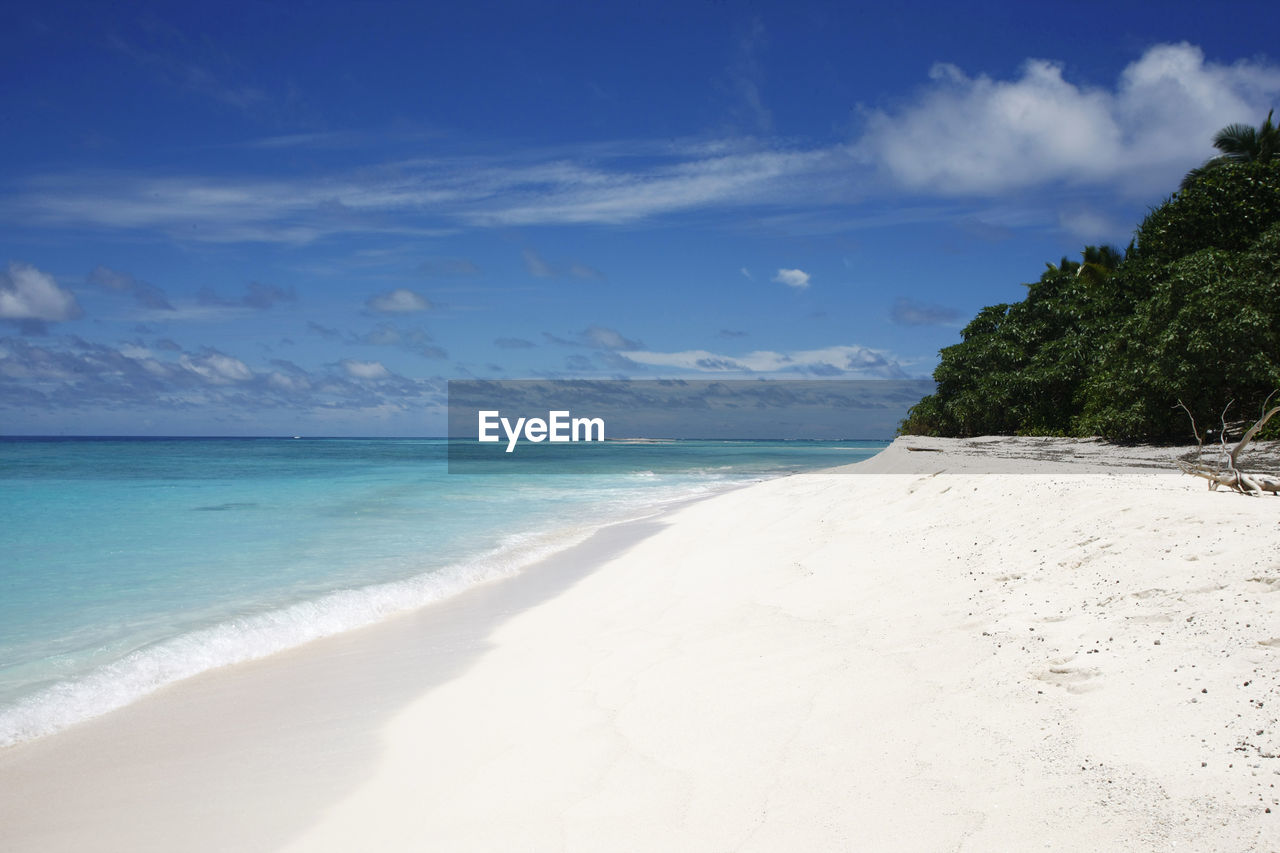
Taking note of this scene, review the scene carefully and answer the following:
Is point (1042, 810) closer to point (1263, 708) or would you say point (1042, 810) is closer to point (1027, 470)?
point (1263, 708)

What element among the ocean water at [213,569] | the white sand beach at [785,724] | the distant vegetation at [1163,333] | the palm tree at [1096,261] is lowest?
the ocean water at [213,569]

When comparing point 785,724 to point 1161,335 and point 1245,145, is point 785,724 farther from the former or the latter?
point 1245,145

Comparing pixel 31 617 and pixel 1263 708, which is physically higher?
pixel 1263 708

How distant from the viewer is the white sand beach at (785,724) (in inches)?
105

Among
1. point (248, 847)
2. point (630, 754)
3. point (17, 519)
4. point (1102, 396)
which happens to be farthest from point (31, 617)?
point (1102, 396)

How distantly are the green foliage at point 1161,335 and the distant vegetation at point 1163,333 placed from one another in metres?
0.03

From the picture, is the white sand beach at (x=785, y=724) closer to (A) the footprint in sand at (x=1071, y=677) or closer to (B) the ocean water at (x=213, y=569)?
(A) the footprint in sand at (x=1071, y=677)

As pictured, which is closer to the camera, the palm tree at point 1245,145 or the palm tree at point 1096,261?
the palm tree at point 1245,145

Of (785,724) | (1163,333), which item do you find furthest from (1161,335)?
(785,724)

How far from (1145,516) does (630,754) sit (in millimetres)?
4531

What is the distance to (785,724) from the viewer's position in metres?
3.52

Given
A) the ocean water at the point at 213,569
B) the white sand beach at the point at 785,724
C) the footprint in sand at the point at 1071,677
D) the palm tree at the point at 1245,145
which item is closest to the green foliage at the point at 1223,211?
the palm tree at the point at 1245,145

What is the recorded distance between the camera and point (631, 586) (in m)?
7.54

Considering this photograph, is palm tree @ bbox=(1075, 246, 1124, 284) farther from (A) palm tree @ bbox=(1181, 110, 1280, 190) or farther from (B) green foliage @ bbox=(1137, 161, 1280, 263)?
(B) green foliage @ bbox=(1137, 161, 1280, 263)
